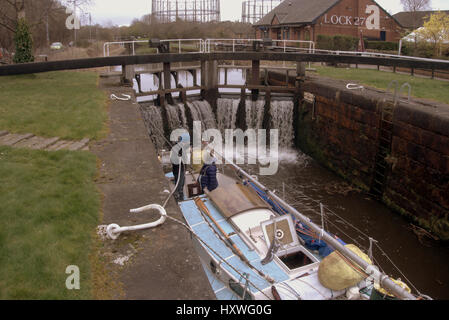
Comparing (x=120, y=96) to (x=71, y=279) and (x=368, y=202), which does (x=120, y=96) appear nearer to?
(x=368, y=202)

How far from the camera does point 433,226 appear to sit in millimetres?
10219

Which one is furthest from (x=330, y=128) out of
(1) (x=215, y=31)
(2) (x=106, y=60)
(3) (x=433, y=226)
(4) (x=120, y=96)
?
(1) (x=215, y=31)

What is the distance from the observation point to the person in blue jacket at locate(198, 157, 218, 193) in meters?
8.78

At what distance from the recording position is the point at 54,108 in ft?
37.4

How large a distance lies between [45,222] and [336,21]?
3863cm

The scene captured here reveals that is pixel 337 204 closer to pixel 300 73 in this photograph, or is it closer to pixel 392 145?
pixel 392 145

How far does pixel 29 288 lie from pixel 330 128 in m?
13.8

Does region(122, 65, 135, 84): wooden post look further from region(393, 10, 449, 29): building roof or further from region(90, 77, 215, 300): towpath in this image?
region(393, 10, 449, 29): building roof

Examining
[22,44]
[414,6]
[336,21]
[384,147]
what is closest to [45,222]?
[384,147]

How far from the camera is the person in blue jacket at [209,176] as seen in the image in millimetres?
8781

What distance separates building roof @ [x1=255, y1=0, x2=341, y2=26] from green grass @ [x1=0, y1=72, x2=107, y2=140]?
27597 millimetres

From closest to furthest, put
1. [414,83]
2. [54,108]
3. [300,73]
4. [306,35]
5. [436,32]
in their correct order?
[54,108], [414,83], [300,73], [436,32], [306,35]

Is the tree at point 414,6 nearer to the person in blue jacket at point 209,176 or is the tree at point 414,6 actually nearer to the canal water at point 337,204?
the canal water at point 337,204

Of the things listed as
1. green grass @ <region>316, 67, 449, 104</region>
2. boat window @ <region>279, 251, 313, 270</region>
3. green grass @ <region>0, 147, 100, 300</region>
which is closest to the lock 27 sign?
green grass @ <region>316, 67, 449, 104</region>
